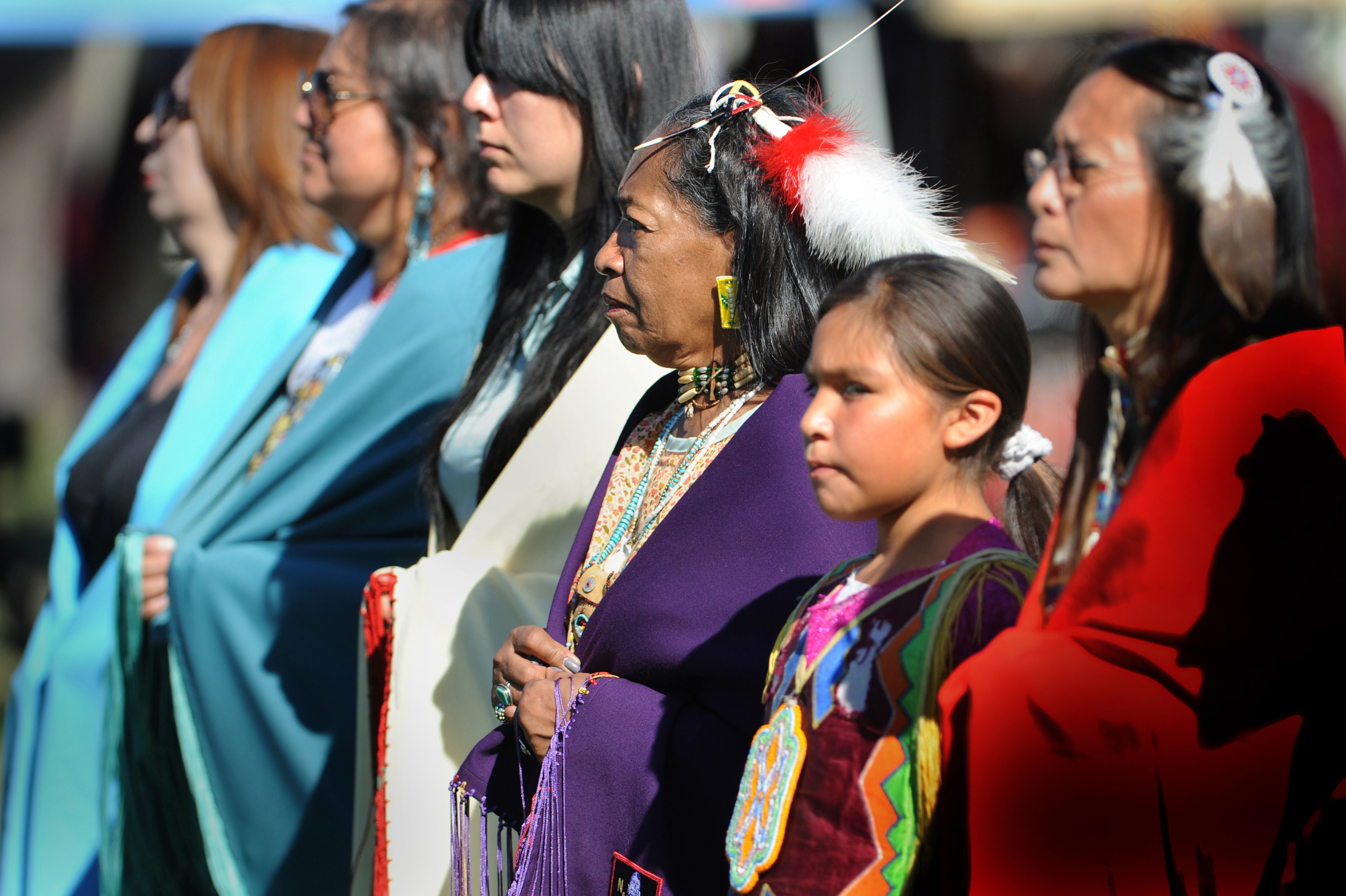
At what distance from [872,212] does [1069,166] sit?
16.9 inches

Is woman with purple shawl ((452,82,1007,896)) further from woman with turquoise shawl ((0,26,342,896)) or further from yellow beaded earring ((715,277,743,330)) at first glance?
woman with turquoise shawl ((0,26,342,896))

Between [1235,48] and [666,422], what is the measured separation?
2.94 ft

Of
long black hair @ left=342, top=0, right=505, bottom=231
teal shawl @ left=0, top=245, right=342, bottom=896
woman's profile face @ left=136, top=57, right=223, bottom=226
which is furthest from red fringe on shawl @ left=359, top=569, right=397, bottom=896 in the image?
woman's profile face @ left=136, top=57, right=223, bottom=226

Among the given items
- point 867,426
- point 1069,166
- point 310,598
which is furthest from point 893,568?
point 310,598

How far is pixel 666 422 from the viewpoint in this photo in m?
1.70

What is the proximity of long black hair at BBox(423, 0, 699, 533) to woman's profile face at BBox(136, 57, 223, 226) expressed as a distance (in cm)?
163

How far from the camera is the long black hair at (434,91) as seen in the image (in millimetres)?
2768

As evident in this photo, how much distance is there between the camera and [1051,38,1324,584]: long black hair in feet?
2.92

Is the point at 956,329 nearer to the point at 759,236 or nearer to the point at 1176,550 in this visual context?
the point at 1176,550

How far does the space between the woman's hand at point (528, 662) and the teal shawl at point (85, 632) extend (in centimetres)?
177

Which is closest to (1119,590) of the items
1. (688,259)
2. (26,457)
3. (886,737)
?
(886,737)

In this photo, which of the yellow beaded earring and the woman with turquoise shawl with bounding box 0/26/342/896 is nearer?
the yellow beaded earring

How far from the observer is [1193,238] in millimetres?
886

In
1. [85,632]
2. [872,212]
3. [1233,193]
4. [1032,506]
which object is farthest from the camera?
[85,632]
